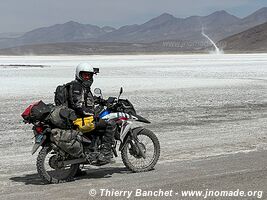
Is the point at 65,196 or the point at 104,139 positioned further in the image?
A: the point at 104,139

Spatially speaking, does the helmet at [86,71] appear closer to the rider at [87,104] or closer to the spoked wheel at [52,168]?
the rider at [87,104]

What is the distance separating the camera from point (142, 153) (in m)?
7.63

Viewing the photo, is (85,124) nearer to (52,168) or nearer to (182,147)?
(52,168)

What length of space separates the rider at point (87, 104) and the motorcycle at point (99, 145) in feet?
0.34

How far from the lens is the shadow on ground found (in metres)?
7.22

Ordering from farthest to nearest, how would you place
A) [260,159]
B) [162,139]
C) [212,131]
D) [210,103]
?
1. [210,103]
2. [212,131]
3. [162,139]
4. [260,159]

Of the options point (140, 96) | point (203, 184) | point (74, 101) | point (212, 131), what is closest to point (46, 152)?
point (74, 101)

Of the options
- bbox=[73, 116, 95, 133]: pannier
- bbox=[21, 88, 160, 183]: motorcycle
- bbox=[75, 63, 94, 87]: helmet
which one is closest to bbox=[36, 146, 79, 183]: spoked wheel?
bbox=[21, 88, 160, 183]: motorcycle

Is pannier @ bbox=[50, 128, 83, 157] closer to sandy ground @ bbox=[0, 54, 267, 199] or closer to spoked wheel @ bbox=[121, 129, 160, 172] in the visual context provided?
sandy ground @ bbox=[0, 54, 267, 199]

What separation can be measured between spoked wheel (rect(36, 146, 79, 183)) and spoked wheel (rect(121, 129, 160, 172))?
0.80 metres

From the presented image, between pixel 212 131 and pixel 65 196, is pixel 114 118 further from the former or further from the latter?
pixel 212 131

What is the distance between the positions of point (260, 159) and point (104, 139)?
8.89 feet

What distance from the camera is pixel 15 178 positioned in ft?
24.4

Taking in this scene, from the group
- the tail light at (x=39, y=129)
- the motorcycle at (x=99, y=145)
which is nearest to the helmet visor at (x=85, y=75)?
the motorcycle at (x=99, y=145)
